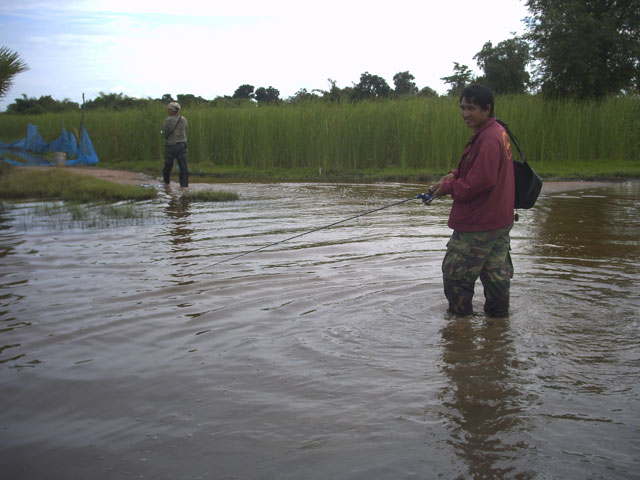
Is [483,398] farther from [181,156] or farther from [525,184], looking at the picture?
[181,156]

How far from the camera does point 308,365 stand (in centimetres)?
354

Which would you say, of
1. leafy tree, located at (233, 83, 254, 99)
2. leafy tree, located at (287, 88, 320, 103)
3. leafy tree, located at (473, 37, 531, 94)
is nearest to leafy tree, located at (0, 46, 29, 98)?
leafy tree, located at (287, 88, 320, 103)

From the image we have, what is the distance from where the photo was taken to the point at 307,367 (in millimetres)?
3518

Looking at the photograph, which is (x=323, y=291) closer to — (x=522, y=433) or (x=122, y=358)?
(x=122, y=358)

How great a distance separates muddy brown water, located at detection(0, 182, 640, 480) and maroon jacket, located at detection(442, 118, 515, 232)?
0.77m

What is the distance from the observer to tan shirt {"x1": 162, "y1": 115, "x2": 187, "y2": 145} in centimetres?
1299

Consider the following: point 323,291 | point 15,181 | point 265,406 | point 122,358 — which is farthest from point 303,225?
point 15,181

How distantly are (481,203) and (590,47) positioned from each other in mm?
17545

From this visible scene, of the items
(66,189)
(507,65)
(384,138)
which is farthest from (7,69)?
(507,65)

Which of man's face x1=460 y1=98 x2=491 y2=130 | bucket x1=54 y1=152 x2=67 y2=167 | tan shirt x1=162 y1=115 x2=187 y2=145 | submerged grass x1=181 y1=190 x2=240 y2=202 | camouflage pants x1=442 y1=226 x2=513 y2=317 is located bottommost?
camouflage pants x1=442 y1=226 x2=513 y2=317

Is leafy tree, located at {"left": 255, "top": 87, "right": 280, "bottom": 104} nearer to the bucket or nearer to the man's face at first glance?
the bucket

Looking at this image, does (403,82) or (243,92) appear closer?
(403,82)

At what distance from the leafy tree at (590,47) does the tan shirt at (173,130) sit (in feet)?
42.1

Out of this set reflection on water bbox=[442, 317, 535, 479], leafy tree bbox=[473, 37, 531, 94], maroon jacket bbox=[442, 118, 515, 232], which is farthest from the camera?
leafy tree bbox=[473, 37, 531, 94]
